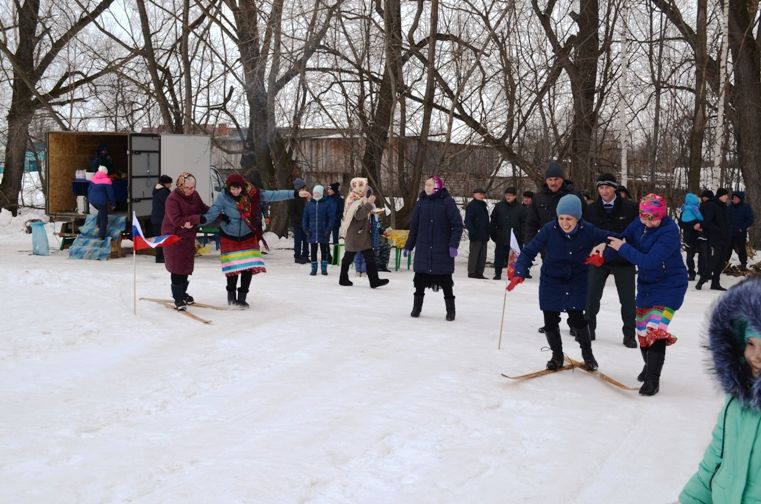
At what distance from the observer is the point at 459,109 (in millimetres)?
20688

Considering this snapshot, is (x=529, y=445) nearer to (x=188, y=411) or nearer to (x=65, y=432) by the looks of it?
(x=188, y=411)

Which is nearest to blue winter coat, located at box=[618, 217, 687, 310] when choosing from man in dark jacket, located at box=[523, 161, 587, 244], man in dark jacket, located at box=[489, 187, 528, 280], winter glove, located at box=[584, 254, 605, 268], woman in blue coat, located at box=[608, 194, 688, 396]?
woman in blue coat, located at box=[608, 194, 688, 396]

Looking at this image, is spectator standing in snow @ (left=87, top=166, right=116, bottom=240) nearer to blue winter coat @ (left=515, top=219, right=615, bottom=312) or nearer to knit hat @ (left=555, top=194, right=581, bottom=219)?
blue winter coat @ (left=515, top=219, right=615, bottom=312)

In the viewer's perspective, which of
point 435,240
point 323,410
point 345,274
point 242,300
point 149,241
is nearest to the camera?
point 323,410

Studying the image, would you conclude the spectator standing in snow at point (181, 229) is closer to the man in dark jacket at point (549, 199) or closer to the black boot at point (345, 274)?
the black boot at point (345, 274)

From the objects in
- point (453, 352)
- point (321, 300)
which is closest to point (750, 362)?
point (453, 352)

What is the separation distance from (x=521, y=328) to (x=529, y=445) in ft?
15.6

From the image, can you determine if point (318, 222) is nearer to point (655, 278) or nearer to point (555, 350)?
point (555, 350)

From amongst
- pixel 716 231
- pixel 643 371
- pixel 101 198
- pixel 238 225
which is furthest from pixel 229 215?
pixel 716 231

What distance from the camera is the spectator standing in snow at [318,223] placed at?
1565 centimetres

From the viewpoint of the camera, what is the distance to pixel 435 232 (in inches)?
432

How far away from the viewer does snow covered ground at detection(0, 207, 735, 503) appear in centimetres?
545

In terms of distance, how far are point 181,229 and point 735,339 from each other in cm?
858

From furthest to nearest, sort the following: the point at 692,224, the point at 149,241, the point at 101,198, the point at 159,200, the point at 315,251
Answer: the point at 101,198
the point at 159,200
the point at 692,224
the point at 315,251
the point at 149,241
